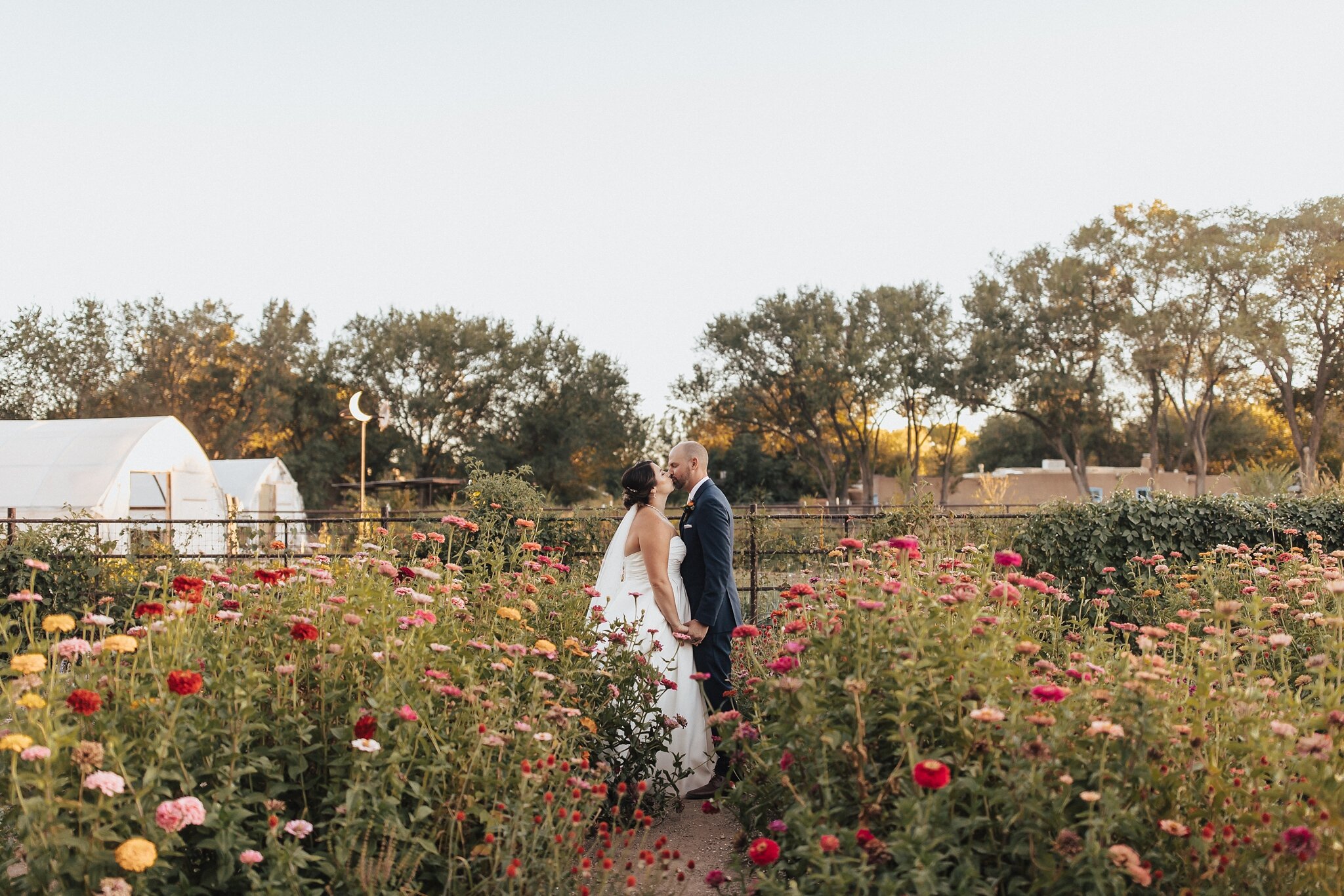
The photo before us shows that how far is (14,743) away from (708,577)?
10.6 feet

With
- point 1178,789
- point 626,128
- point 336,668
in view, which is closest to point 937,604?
point 1178,789

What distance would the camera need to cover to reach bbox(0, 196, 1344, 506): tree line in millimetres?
32438

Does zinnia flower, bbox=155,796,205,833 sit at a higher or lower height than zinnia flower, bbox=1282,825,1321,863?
higher

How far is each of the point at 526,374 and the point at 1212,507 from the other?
31798mm

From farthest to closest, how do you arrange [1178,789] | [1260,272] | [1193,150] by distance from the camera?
[1260,272] < [1193,150] < [1178,789]

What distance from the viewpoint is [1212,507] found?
30.4 feet

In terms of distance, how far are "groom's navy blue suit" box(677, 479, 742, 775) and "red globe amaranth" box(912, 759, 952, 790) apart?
8.77ft

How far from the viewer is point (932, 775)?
2232 mm

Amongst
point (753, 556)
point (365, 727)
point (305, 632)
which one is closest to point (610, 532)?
point (753, 556)

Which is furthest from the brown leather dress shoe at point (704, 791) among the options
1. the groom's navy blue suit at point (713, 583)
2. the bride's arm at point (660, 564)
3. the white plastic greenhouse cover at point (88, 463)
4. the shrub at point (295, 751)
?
the white plastic greenhouse cover at point (88, 463)

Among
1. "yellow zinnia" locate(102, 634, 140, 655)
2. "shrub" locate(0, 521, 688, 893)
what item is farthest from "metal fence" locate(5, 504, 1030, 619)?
"yellow zinnia" locate(102, 634, 140, 655)

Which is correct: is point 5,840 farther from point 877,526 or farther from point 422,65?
point 422,65

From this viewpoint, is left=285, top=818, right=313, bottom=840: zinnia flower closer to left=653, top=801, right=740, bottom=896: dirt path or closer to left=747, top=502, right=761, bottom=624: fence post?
left=653, top=801, right=740, bottom=896: dirt path

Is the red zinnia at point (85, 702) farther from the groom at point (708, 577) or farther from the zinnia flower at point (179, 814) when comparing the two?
the groom at point (708, 577)
